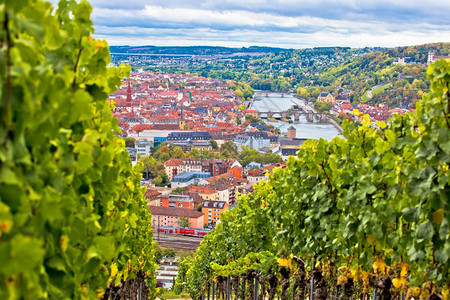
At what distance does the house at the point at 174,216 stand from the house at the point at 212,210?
134 cm

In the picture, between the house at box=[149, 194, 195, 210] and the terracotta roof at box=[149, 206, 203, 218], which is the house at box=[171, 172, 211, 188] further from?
the terracotta roof at box=[149, 206, 203, 218]

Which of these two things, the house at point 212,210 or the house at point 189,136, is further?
the house at point 189,136

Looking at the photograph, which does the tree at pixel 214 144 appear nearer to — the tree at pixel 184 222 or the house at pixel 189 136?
the house at pixel 189 136

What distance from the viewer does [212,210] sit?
54.4 meters

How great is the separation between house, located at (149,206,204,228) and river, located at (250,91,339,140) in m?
29.5

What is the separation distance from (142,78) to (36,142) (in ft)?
558

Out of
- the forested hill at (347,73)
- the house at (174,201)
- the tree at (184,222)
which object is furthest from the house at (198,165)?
the forested hill at (347,73)

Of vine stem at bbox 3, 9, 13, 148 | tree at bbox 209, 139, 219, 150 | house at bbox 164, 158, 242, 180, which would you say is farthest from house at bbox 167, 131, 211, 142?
vine stem at bbox 3, 9, 13, 148

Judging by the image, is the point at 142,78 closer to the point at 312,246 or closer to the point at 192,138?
the point at 192,138

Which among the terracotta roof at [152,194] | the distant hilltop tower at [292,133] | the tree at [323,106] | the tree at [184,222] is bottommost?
the tree at [184,222]

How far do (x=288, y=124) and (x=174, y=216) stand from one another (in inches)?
2379

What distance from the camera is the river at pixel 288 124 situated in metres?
88.3

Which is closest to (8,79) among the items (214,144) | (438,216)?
(438,216)

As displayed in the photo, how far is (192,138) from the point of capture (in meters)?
85.0
